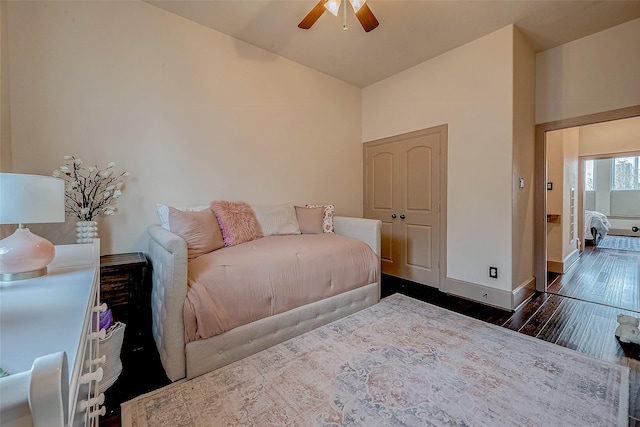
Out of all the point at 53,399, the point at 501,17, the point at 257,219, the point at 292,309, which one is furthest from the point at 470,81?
the point at 53,399

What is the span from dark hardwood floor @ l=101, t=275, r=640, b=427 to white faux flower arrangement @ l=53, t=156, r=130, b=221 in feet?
3.89

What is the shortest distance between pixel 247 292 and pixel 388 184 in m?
2.66

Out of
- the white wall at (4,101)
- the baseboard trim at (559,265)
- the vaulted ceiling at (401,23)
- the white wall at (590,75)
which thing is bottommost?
the baseboard trim at (559,265)

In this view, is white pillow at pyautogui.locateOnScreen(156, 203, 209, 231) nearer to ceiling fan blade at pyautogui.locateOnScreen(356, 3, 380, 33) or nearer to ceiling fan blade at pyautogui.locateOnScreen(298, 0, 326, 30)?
ceiling fan blade at pyautogui.locateOnScreen(298, 0, 326, 30)

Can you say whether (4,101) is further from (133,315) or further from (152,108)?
(133,315)

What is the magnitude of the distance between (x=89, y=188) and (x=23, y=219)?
4.36 ft

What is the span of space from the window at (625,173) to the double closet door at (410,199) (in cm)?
779

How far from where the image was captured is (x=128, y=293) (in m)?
1.87

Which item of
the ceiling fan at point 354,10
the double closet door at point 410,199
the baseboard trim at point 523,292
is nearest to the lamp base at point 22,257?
the ceiling fan at point 354,10

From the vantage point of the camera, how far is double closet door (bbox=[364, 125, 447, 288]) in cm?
318

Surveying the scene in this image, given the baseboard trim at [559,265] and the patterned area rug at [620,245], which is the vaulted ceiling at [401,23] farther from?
the patterned area rug at [620,245]

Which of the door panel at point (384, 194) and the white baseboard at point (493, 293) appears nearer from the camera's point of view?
the white baseboard at point (493, 293)

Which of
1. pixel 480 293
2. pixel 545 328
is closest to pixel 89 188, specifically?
pixel 480 293

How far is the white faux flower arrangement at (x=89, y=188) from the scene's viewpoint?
6.57ft
